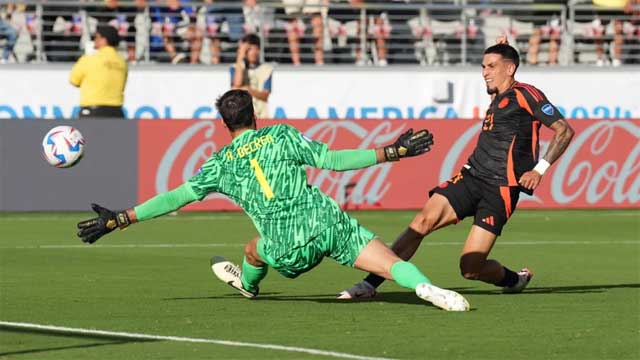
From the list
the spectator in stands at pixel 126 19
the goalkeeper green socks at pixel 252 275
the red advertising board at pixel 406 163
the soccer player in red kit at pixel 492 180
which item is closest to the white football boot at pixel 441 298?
the soccer player in red kit at pixel 492 180

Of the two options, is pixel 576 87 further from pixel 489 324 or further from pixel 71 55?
pixel 489 324

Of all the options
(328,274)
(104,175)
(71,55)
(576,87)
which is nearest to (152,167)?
(104,175)

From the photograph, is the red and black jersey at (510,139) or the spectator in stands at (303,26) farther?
the spectator in stands at (303,26)

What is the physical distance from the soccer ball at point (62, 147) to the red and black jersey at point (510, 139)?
4903 mm

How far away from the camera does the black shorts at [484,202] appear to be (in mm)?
11625

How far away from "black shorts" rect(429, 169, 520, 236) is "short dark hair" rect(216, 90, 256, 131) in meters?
2.06

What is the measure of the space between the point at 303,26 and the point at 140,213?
1913cm

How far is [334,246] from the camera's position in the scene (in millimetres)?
10406

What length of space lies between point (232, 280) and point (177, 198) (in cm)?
133

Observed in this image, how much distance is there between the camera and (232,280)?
1152cm

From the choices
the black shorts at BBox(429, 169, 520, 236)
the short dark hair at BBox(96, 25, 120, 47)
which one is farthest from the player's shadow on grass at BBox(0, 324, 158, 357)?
the short dark hair at BBox(96, 25, 120, 47)

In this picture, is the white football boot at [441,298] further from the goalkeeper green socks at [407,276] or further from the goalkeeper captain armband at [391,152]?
the goalkeeper captain armband at [391,152]

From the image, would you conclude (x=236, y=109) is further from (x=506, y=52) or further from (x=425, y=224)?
(x=506, y=52)

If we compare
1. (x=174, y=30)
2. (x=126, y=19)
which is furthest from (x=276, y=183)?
(x=126, y=19)
